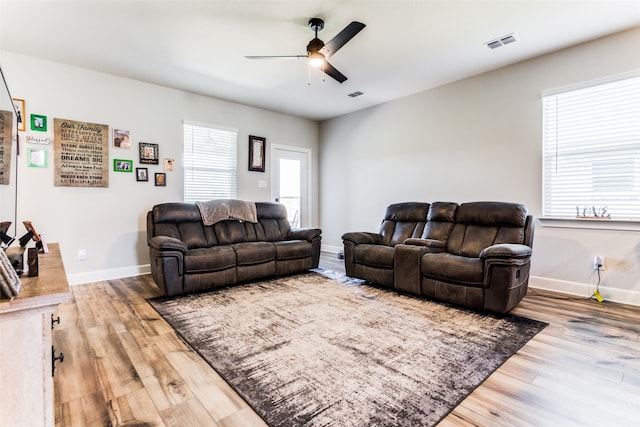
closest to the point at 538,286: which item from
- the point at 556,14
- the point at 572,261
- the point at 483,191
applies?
the point at 572,261

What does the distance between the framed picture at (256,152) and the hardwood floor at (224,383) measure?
326cm

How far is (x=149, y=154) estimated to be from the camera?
14.2ft

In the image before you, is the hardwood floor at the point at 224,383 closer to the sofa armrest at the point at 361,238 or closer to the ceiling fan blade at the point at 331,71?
the sofa armrest at the point at 361,238

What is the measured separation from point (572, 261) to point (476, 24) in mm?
2684

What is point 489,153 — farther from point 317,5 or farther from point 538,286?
point 317,5

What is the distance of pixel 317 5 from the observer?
8.48 feet

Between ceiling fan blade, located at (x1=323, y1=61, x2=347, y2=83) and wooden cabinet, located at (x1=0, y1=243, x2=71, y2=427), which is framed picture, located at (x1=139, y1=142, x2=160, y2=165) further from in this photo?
wooden cabinet, located at (x1=0, y1=243, x2=71, y2=427)

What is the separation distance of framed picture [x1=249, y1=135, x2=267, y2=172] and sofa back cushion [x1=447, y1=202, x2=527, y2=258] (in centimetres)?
337

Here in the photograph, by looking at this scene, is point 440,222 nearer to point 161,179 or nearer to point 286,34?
point 286,34

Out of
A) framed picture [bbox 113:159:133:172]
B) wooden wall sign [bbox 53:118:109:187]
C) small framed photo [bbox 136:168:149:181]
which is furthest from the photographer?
small framed photo [bbox 136:168:149:181]

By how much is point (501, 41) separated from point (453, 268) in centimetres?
240

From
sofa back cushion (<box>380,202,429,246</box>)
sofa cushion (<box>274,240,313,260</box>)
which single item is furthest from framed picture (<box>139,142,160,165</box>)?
sofa back cushion (<box>380,202,429,246</box>)

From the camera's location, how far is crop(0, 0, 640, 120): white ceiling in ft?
8.61

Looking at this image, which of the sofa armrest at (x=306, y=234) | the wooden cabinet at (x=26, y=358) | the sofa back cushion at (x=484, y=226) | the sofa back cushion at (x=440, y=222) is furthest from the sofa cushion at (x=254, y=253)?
the wooden cabinet at (x=26, y=358)
